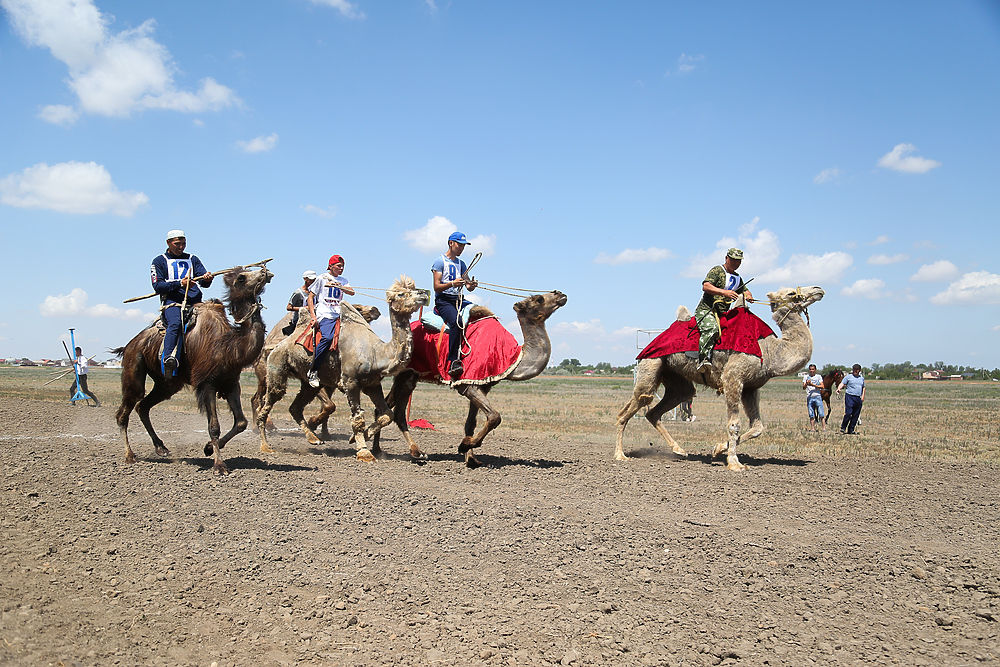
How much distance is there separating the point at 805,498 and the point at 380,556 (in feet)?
18.4

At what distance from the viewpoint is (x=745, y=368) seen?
11734 millimetres

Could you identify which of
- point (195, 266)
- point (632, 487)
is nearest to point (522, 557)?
point (632, 487)

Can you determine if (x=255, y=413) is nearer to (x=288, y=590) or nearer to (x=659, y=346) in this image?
(x=659, y=346)

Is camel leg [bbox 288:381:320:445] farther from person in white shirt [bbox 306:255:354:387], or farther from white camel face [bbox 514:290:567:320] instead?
white camel face [bbox 514:290:567:320]

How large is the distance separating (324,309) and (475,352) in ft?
8.92

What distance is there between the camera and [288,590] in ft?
18.6

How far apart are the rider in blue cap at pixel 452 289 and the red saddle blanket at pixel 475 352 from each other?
128 millimetres

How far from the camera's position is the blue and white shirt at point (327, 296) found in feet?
39.2

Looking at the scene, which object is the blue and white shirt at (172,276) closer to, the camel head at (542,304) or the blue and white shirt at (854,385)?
the camel head at (542,304)

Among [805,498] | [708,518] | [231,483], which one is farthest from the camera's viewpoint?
[805,498]

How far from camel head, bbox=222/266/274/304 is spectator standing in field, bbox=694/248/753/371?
6.80m

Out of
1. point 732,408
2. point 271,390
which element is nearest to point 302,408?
point 271,390

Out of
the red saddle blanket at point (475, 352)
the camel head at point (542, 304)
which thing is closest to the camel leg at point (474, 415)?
the red saddle blanket at point (475, 352)

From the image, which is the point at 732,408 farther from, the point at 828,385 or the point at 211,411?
the point at 828,385
